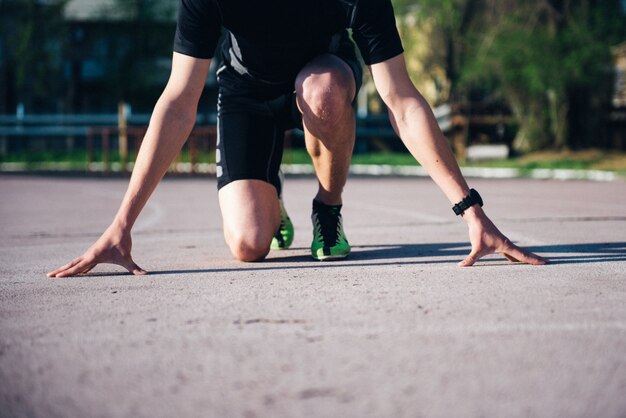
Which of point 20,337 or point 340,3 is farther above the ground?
point 340,3

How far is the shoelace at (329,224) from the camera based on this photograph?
484cm

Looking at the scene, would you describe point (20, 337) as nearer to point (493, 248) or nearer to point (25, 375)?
point (25, 375)

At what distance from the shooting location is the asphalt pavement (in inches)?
83.7

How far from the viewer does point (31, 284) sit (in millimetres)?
4066

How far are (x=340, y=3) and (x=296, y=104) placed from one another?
777 mm

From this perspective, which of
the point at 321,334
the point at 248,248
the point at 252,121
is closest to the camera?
the point at 321,334

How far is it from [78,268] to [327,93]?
1461 millimetres

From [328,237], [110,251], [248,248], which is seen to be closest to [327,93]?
[328,237]

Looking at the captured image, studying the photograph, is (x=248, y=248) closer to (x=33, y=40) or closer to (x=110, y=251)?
(x=110, y=251)

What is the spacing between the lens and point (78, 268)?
4.12 m

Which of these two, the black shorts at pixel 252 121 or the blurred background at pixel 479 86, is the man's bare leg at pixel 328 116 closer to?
the black shorts at pixel 252 121

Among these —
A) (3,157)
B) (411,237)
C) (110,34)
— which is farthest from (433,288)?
(110,34)

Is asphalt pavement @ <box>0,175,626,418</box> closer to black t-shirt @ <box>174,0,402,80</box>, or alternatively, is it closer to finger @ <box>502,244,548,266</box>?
finger @ <box>502,244,548,266</box>

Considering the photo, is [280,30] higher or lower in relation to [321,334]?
higher
